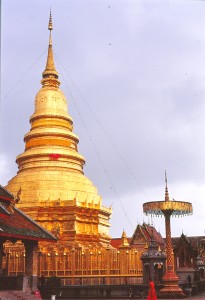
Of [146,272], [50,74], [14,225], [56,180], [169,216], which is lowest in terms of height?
[146,272]

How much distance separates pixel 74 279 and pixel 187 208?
7661 mm

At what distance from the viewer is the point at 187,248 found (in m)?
48.5

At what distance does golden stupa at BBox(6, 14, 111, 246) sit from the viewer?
3544cm

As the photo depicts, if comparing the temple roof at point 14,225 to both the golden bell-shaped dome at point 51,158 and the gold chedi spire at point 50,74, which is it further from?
the gold chedi spire at point 50,74

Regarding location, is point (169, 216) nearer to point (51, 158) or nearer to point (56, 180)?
point (56, 180)

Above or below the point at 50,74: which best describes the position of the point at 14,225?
below

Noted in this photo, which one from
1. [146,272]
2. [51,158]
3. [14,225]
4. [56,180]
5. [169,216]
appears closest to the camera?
[14,225]

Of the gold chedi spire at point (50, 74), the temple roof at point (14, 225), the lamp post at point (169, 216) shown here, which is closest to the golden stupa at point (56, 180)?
the gold chedi spire at point (50, 74)

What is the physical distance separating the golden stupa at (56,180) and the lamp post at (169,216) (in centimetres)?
1152

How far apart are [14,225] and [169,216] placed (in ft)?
24.7

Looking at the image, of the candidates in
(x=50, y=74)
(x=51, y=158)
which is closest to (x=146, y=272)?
(x=51, y=158)

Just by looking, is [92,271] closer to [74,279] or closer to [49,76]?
[74,279]

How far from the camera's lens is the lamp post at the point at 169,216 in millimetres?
22219

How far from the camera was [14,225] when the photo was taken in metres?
20.6
